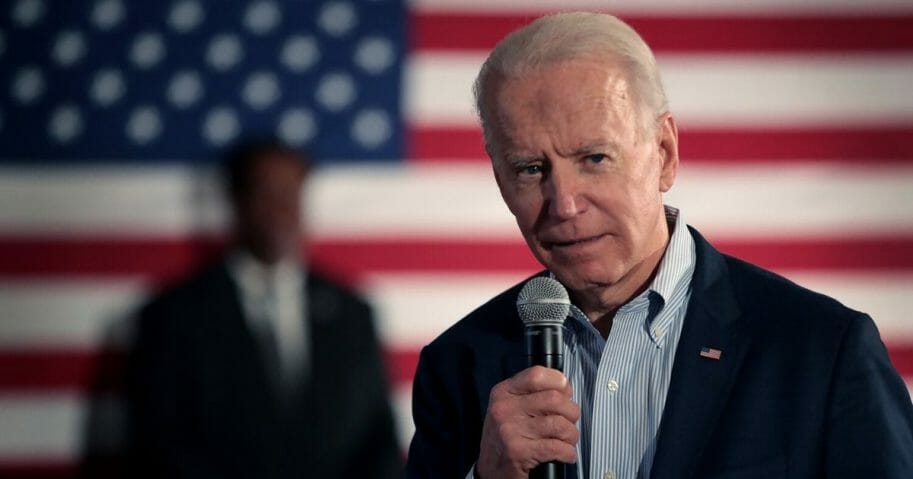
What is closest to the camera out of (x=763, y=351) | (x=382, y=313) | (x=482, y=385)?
(x=763, y=351)

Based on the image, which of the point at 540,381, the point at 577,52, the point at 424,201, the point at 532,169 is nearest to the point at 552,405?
the point at 540,381

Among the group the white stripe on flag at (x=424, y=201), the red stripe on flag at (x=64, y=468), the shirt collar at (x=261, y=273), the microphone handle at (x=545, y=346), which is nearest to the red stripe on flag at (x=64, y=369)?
the red stripe on flag at (x=64, y=468)

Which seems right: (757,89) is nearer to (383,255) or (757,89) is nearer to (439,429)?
(383,255)

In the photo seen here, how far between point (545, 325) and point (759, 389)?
27cm

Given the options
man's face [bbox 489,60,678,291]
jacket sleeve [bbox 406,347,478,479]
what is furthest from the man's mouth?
jacket sleeve [bbox 406,347,478,479]

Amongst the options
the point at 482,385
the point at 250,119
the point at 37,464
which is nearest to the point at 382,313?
the point at 250,119

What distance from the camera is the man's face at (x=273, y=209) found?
4.44 metres

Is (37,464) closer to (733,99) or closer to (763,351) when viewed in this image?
(733,99)

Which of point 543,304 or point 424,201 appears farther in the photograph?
point 424,201

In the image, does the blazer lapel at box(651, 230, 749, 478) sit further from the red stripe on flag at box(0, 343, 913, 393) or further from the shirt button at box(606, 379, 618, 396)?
the red stripe on flag at box(0, 343, 913, 393)

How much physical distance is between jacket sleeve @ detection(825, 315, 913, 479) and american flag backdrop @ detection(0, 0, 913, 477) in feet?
10.2

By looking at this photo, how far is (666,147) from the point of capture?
1.90m

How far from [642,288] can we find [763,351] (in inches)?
8.1

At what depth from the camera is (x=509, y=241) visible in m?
4.76
